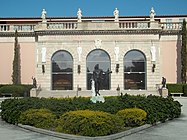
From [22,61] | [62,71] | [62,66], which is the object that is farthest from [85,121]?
[22,61]

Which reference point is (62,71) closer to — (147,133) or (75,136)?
(147,133)

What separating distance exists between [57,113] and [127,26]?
974 inches

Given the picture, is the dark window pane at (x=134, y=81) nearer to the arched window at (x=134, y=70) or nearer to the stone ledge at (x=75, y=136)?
the arched window at (x=134, y=70)

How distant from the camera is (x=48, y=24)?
123 ft

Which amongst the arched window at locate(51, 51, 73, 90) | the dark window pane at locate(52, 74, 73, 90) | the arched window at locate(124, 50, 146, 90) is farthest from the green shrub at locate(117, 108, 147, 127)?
the arched window at locate(51, 51, 73, 90)

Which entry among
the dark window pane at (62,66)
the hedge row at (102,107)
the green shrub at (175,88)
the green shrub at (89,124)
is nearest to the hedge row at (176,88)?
the green shrub at (175,88)

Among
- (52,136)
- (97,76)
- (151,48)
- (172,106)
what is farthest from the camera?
(151,48)

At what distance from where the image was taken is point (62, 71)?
37281mm

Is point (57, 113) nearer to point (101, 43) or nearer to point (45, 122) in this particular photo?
point (45, 122)

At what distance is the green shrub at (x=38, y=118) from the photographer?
1281cm

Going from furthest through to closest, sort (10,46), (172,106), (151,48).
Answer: (10,46)
(151,48)
(172,106)

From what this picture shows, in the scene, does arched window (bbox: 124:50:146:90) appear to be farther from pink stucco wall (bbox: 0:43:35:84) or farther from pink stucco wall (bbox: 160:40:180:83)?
pink stucco wall (bbox: 0:43:35:84)

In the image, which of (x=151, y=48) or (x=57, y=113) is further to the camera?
(x=151, y=48)

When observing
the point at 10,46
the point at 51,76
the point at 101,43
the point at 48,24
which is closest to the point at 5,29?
the point at 10,46
